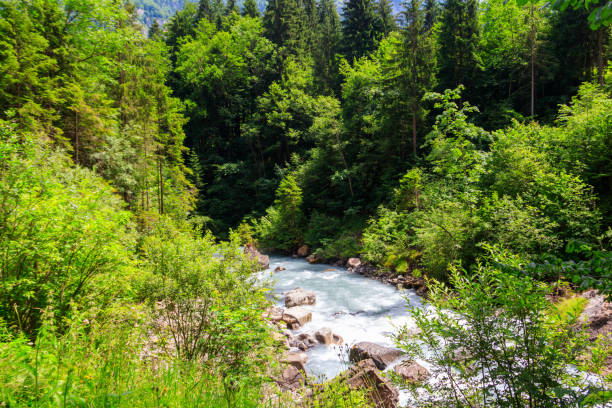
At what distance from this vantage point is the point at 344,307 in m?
11.5

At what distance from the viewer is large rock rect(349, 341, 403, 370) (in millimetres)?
7161

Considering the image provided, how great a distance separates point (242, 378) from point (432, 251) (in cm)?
979

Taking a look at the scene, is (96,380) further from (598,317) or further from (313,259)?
(313,259)

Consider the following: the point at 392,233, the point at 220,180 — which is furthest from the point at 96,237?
the point at 220,180

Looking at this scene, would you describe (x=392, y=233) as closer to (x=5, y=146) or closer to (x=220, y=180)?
(x=5, y=146)

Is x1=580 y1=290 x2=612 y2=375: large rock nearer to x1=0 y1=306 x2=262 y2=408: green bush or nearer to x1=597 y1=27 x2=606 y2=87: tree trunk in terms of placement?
x1=0 y1=306 x2=262 y2=408: green bush

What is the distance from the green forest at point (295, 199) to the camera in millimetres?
2740

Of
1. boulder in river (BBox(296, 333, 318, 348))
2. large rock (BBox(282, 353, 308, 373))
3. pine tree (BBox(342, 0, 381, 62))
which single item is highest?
pine tree (BBox(342, 0, 381, 62))

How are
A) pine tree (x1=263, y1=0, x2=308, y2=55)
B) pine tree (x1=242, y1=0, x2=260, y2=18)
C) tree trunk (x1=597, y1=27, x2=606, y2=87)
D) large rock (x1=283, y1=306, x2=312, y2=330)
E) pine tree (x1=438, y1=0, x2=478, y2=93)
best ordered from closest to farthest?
large rock (x1=283, y1=306, x2=312, y2=330)
tree trunk (x1=597, y1=27, x2=606, y2=87)
pine tree (x1=438, y1=0, x2=478, y2=93)
pine tree (x1=263, y1=0, x2=308, y2=55)
pine tree (x1=242, y1=0, x2=260, y2=18)

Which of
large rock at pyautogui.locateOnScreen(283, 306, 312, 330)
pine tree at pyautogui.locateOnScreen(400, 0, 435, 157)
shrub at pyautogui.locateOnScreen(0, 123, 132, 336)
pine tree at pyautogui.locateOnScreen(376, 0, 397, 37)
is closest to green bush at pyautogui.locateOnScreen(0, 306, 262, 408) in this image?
shrub at pyautogui.locateOnScreen(0, 123, 132, 336)

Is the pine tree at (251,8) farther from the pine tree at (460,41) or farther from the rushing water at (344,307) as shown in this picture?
the rushing water at (344,307)

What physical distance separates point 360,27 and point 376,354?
3576 centimetres

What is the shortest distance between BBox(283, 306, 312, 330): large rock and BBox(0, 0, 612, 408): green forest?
2.68ft

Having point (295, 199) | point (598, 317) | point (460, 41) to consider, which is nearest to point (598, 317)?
point (598, 317)
